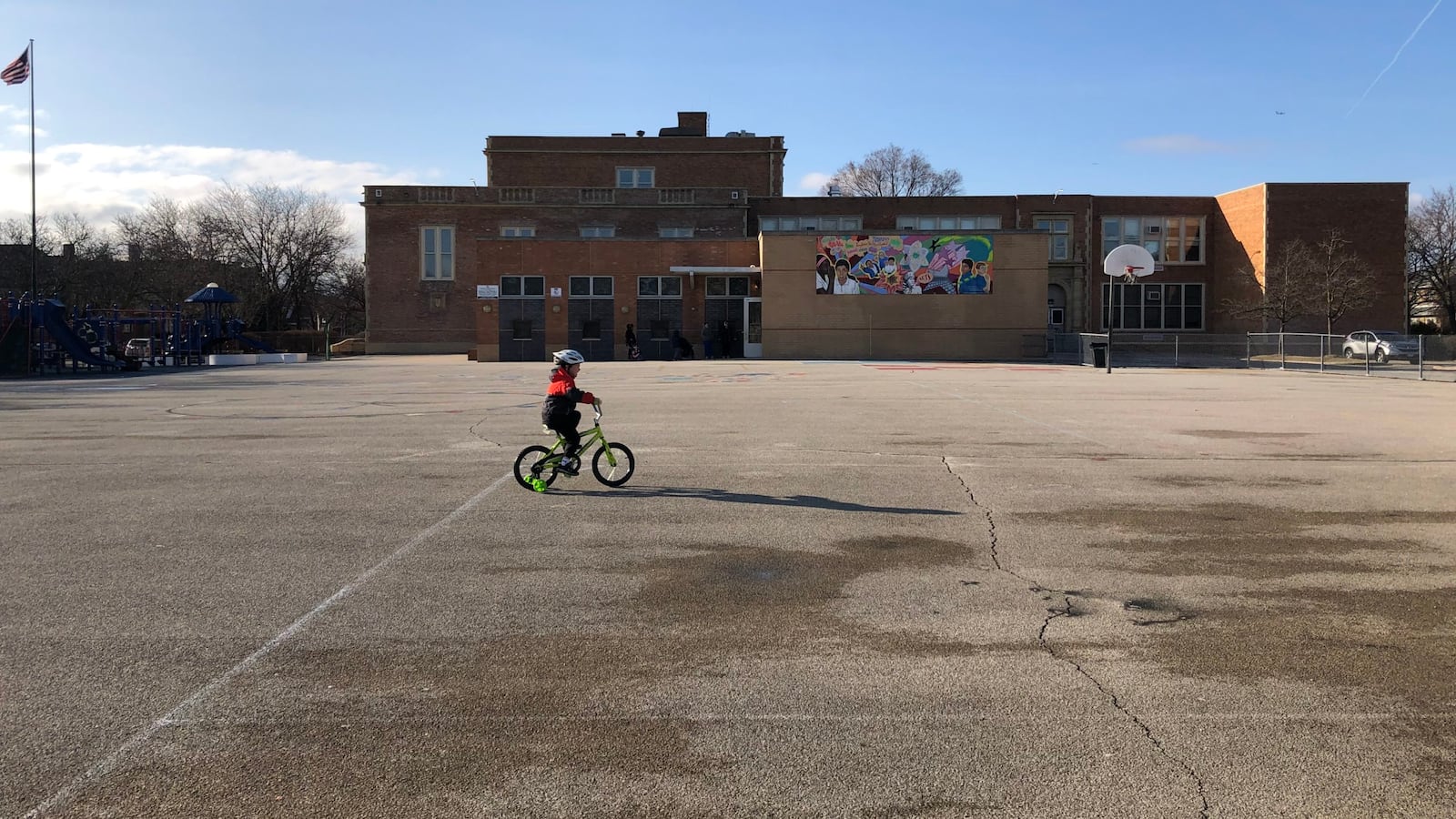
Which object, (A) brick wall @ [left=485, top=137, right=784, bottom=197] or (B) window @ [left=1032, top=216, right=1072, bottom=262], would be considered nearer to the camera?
(B) window @ [left=1032, top=216, right=1072, bottom=262]

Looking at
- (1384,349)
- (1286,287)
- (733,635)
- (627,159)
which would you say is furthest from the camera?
(627,159)

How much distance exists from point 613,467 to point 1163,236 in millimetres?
61739

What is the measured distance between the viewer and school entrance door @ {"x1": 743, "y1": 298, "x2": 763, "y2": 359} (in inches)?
1881

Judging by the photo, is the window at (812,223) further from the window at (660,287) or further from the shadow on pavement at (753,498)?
the shadow on pavement at (753,498)

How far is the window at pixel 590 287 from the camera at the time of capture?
48.4 metres

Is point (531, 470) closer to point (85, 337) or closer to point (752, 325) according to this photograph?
point (85, 337)

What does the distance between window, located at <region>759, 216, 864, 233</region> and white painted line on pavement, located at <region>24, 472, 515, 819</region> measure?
5689cm

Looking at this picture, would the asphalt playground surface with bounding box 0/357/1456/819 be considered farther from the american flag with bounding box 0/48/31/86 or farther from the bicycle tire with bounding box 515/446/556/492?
the american flag with bounding box 0/48/31/86

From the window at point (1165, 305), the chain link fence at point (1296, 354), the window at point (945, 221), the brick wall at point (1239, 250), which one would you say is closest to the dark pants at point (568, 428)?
the chain link fence at point (1296, 354)

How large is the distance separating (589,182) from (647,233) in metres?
9.19

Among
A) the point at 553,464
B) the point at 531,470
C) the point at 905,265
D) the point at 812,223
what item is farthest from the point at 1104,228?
the point at 531,470

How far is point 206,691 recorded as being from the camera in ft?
16.1

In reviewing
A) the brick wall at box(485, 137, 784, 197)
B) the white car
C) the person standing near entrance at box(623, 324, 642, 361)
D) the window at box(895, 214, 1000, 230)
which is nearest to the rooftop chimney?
the brick wall at box(485, 137, 784, 197)

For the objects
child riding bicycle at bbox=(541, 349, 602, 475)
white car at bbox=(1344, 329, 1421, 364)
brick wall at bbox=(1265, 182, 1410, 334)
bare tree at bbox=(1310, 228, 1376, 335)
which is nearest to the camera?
child riding bicycle at bbox=(541, 349, 602, 475)
